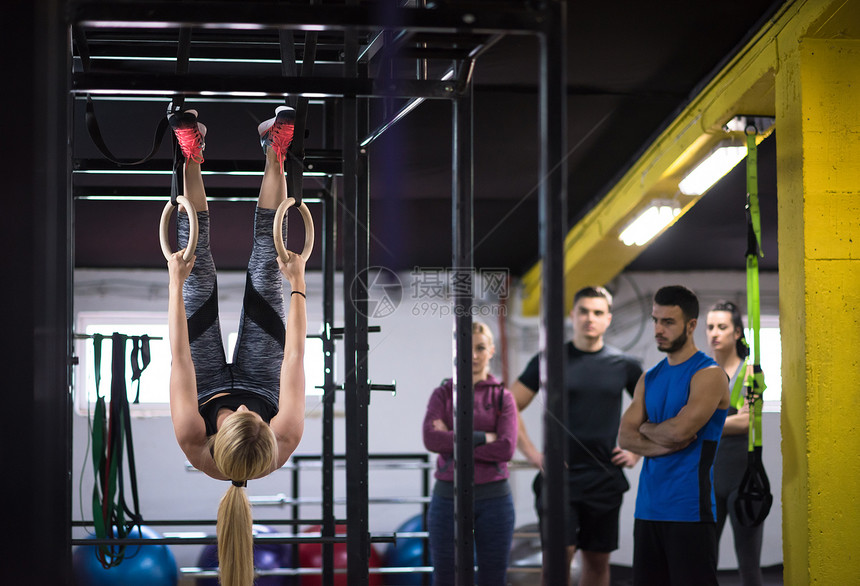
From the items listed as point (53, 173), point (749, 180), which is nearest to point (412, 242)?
point (749, 180)

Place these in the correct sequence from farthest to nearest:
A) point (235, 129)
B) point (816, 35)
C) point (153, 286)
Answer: point (153, 286)
point (235, 129)
point (816, 35)

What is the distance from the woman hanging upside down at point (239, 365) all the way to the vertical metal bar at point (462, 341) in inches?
16.3


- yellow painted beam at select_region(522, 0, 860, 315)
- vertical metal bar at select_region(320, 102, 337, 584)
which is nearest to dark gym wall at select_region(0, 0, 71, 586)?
vertical metal bar at select_region(320, 102, 337, 584)

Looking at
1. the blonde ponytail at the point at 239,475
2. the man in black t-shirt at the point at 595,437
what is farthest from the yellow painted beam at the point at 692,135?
the blonde ponytail at the point at 239,475

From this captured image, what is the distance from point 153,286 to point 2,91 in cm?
557

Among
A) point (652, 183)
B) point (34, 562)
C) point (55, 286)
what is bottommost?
point (34, 562)

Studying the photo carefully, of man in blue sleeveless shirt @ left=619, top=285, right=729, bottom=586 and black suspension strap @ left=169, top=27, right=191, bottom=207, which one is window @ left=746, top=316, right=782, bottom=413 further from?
black suspension strap @ left=169, top=27, right=191, bottom=207

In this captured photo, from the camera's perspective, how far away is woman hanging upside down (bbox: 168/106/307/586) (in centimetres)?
203

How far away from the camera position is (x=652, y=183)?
13.7 feet

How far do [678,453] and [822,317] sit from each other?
0.69 metres

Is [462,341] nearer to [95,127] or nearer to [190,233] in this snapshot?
[190,233]

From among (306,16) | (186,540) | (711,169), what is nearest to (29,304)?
(306,16)

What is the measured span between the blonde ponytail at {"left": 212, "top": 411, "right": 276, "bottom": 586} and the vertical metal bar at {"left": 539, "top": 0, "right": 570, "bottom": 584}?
90 cm

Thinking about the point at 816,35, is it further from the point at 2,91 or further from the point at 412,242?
the point at 412,242
